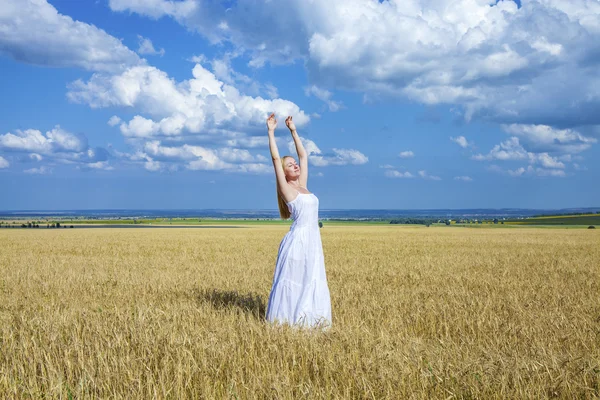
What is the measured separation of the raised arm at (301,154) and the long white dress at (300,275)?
1.41ft

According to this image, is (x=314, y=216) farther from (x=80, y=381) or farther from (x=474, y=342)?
(x=80, y=381)

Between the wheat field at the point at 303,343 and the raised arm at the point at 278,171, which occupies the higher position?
the raised arm at the point at 278,171

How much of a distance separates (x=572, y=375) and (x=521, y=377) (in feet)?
1.91

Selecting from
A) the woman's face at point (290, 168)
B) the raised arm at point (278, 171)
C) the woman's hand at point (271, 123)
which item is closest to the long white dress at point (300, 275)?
the raised arm at point (278, 171)

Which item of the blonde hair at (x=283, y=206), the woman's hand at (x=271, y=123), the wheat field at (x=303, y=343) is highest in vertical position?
the woman's hand at (x=271, y=123)

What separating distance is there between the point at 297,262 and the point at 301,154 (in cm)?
166

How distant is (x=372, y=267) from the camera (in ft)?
53.3

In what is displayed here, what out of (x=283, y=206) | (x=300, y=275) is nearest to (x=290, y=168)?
(x=283, y=206)

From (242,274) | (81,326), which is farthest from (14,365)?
(242,274)

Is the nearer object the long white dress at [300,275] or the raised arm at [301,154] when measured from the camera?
the long white dress at [300,275]

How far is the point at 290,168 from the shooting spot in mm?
7504

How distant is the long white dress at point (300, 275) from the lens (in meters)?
7.33

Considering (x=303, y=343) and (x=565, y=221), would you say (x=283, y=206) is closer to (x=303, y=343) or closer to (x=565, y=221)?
(x=303, y=343)

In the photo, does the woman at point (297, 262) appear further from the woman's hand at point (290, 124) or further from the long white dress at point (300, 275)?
the woman's hand at point (290, 124)
